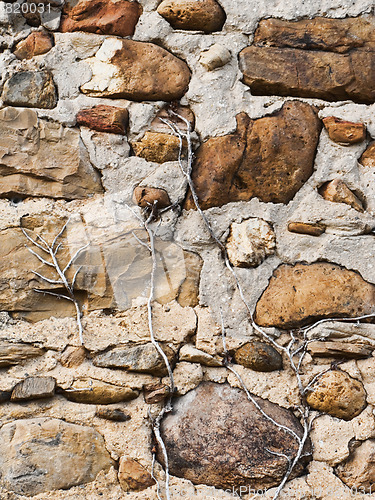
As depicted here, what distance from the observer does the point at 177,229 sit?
1534 mm

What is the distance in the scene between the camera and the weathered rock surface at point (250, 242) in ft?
4.85

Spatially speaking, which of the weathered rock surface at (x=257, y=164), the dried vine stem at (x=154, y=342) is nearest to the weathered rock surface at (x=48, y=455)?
the dried vine stem at (x=154, y=342)

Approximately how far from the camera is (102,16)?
1.62 metres

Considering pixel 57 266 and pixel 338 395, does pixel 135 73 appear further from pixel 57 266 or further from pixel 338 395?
pixel 338 395

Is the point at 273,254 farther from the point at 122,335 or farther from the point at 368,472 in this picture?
the point at 368,472

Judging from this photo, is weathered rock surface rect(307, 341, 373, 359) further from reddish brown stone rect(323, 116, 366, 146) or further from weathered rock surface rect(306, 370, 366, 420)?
reddish brown stone rect(323, 116, 366, 146)

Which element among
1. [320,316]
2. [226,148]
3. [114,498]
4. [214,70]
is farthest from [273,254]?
[114,498]

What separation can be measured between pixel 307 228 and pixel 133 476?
85 cm

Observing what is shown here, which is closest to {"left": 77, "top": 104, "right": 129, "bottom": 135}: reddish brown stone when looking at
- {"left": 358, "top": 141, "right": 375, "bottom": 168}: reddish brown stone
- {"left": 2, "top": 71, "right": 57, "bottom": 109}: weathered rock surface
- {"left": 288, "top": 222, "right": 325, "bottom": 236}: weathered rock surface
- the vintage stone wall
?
the vintage stone wall

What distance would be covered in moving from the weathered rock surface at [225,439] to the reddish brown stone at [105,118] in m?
0.83

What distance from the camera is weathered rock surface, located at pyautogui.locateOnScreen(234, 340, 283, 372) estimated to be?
141 centimetres

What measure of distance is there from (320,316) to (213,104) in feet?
2.40

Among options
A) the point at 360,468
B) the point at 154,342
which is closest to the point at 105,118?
the point at 154,342

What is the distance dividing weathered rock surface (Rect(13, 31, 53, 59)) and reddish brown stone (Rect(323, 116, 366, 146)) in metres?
0.94
